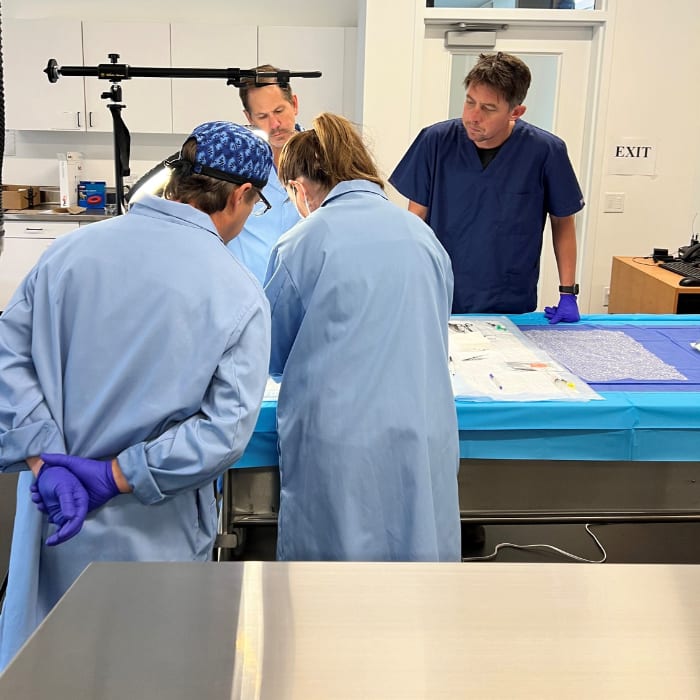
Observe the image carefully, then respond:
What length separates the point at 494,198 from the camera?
9.38 feet

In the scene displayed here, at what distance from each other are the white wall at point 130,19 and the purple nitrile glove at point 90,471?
435cm

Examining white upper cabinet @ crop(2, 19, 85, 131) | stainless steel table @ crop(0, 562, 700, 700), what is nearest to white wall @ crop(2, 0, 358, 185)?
white upper cabinet @ crop(2, 19, 85, 131)

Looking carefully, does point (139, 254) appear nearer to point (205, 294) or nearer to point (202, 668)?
point (205, 294)

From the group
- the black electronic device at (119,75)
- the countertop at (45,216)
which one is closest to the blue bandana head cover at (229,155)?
the black electronic device at (119,75)

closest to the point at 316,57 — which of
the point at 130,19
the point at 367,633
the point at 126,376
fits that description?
the point at 130,19

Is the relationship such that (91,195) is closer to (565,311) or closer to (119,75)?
(119,75)

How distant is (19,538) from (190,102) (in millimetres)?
4336

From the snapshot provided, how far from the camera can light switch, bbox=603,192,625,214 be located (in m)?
4.62

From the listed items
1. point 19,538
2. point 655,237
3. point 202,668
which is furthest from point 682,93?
point 202,668

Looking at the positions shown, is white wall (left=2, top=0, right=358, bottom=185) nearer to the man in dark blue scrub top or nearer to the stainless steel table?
the man in dark blue scrub top

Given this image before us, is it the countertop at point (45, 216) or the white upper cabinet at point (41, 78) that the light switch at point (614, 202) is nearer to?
the countertop at point (45, 216)

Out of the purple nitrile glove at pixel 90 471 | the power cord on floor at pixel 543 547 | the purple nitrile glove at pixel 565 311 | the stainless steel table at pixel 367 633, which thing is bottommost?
the power cord on floor at pixel 543 547

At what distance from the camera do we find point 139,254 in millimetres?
1296

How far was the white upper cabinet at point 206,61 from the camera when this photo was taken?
508 cm
